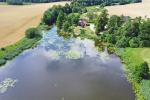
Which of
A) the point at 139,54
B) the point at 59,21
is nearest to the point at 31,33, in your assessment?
the point at 59,21

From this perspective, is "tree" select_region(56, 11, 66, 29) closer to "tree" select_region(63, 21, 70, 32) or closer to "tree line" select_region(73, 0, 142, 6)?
"tree" select_region(63, 21, 70, 32)

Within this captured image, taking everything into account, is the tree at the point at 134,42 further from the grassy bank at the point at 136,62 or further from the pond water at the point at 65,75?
the pond water at the point at 65,75

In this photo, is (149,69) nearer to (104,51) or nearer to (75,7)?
(104,51)

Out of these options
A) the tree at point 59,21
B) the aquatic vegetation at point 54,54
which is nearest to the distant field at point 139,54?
the aquatic vegetation at point 54,54

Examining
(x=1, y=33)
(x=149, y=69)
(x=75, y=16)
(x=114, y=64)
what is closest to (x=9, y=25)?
(x=1, y=33)

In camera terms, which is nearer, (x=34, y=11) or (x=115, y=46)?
(x=115, y=46)

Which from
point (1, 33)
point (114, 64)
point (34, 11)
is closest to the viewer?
point (114, 64)

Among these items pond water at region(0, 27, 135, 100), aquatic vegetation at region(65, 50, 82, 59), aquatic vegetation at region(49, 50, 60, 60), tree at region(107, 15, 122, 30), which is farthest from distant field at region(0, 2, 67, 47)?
tree at region(107, 15, 122, 30)
